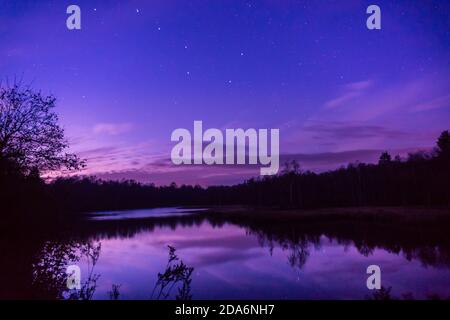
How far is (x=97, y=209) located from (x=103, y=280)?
249 feet

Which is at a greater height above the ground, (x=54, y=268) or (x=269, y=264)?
(x=54, y=268)

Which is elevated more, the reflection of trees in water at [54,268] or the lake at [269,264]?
the reflection of trees in water at [54,268]

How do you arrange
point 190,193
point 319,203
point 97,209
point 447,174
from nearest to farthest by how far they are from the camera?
point 447,174, point 319,203, point 97,209, point 190,193

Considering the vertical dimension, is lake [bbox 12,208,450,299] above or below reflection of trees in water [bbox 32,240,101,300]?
below

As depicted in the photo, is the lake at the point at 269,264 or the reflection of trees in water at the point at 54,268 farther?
the lake at the point at 269,264

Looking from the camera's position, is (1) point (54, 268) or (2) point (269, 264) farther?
(2) point (269, 264)

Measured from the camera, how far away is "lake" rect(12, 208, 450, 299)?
11.6 m

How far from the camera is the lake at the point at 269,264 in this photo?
11594 millimetres

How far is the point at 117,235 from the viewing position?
32406 mm

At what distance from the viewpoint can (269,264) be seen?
17766mm

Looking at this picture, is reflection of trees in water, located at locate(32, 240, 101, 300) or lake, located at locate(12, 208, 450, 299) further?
lake, located at locate(12, 208, 450, 299)
